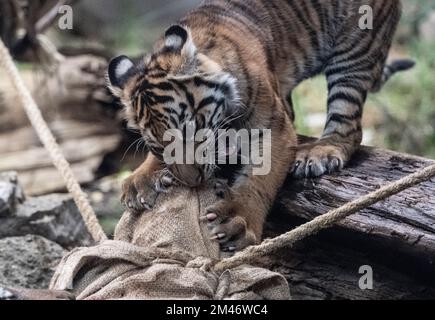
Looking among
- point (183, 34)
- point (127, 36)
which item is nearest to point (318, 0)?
point (183, 34)

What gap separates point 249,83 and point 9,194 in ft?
5.99

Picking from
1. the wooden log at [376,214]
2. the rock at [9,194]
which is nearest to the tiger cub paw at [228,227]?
the wooden log at [376,214]

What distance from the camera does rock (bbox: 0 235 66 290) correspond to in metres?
4.56

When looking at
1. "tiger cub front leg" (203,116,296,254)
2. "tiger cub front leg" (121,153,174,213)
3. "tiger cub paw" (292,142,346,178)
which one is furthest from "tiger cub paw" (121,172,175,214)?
"tiger cub paw" (292,142,346,178)

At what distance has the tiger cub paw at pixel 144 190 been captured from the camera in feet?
12.8

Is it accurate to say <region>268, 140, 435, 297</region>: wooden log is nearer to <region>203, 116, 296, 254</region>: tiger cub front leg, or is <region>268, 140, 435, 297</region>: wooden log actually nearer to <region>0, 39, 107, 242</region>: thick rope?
<region>203, 116, 296, 254</region>: tiger cub front leg

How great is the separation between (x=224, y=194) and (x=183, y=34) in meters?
0.78

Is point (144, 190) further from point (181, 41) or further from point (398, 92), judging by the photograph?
point (398, 92)

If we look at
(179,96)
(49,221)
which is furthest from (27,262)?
(179,96)

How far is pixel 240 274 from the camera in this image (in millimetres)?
3268

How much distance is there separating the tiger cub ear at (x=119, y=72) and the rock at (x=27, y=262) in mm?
1191
